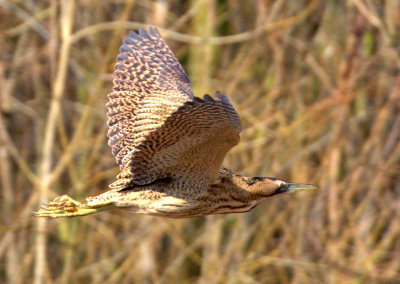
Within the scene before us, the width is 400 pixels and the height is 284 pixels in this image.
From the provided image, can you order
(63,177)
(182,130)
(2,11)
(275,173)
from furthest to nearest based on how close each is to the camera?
1. (63,177)
2. (2,11)
3. (275,173)
4. (182,130)

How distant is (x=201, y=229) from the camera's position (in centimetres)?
731

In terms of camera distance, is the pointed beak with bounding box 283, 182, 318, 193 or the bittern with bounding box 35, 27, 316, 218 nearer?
the bittern with bounding box 35, 27, 316, 218

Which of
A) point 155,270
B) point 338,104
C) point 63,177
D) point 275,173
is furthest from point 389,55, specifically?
point 63,177

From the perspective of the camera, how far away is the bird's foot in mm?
4695

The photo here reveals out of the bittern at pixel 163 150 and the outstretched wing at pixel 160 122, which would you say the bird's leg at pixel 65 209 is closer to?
the bittern at pixel 163 150

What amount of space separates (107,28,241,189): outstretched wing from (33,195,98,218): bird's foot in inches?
12.0

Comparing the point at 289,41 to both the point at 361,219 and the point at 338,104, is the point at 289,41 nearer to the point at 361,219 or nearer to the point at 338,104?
the point at 338,104

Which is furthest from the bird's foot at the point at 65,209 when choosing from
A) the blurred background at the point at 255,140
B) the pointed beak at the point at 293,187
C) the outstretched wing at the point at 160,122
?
the blurred background at the point at 255,140

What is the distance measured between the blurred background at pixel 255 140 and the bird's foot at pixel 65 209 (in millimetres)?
1671

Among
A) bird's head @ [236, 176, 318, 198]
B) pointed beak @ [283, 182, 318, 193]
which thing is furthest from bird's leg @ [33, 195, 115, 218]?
pointed beak @ [283, 182, 318, 193]

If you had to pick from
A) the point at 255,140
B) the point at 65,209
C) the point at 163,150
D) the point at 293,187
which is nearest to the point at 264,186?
the point at 293,187

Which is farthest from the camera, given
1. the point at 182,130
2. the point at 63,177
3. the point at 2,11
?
the point at 63,177

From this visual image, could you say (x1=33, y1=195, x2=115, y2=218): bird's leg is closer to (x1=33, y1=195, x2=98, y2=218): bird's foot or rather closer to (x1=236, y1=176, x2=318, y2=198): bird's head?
(x1=33, y1=195, x2=98, y2=218): bird's foot

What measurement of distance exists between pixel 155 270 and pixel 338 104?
6.17 feet
